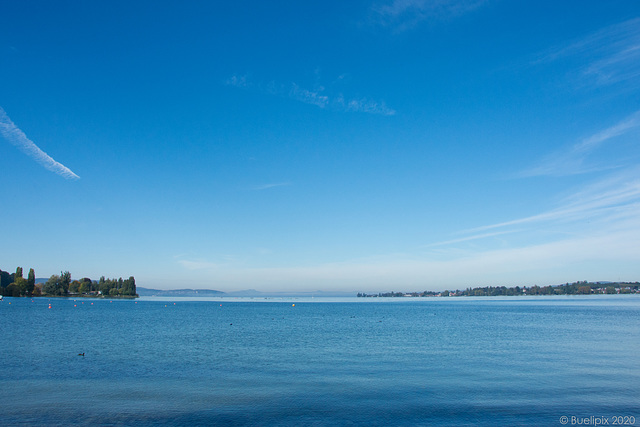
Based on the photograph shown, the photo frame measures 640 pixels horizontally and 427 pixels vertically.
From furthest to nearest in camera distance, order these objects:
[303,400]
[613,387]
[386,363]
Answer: [386,363]
[613,387]
[303,400]

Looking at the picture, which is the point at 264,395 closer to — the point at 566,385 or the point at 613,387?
the point at 566,385

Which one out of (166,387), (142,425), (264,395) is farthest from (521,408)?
(166,387)

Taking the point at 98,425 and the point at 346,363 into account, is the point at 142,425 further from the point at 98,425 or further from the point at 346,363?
the point at 346,363

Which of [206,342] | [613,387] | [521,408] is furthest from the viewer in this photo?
[206,342]

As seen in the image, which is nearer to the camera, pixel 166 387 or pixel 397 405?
pixel 397 405

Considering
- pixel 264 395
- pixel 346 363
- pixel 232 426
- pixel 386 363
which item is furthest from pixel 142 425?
pixel 386 363

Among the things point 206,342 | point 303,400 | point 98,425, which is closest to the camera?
point 98,425

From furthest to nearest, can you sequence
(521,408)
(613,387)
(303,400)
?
(613,387)
(303,400)
(521,408)

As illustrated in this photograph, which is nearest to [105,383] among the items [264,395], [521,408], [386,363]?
[264,395]

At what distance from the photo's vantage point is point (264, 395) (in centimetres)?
2384

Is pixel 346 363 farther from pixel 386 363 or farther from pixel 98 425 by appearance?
pixel 98 425

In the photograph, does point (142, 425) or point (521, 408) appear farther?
point (521, 408)

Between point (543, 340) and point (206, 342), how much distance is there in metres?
42.5

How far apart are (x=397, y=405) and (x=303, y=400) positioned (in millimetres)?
5366
